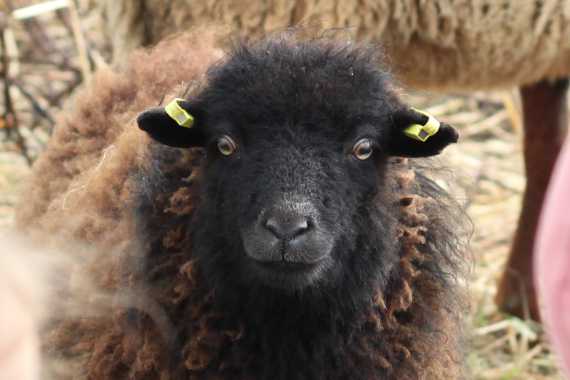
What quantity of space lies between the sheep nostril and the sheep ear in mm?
537

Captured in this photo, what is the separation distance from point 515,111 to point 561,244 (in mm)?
5160

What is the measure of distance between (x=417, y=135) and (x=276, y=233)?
612mm

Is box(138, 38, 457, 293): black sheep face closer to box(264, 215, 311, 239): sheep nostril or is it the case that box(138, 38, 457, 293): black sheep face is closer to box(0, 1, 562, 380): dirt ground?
box(264, 215, 311, 239): sheep nostril

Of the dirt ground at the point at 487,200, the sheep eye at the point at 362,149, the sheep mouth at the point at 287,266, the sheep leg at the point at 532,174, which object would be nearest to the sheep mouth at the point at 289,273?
the sheep mouth at the point at 287,266

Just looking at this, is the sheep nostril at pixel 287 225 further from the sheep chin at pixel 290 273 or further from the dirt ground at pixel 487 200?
the dirt ground at pixel 487 200

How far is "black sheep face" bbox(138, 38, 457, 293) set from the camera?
2.64 m

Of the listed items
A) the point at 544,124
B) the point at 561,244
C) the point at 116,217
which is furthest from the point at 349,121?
the point at 544,124

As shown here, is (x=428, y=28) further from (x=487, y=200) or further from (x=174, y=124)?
(x=487, y=200)

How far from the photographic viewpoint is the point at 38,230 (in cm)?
348

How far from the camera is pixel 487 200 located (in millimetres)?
6809

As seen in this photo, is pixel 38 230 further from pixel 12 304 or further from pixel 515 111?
pixel 515 111

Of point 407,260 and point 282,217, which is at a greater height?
point 282,217

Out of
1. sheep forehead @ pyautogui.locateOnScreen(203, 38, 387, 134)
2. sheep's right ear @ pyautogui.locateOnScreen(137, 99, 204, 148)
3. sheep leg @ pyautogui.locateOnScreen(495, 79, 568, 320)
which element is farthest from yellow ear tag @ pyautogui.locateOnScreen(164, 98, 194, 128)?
sheep leg @ pyautogui.locateOnScreen(495, 79, 568, 320)

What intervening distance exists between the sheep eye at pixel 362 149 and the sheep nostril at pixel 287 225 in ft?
1.15
